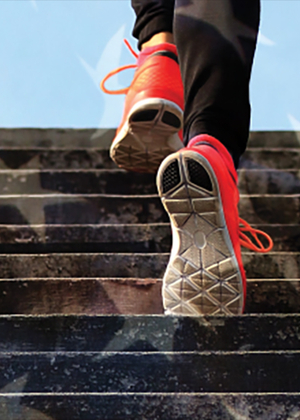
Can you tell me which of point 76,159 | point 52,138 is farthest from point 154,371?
point 52,138

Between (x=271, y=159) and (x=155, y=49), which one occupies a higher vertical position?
(x=155, y=49)

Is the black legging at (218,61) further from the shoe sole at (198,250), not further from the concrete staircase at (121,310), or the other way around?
the concrete staircase at (121,310)

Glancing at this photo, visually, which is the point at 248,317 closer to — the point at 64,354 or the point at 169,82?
the point at 64,354

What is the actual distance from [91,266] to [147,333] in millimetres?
520

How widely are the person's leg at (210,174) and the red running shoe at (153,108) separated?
0.56 m

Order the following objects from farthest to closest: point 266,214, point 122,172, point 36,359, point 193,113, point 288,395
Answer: point 122,172 < point 266,214 < point 193,113 < point 36,359 < point 288,395

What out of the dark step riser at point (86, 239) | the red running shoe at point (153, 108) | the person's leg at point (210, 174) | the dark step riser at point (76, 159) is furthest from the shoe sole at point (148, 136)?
the person's leg at point (210, 174)

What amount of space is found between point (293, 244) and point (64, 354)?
3.49 ft

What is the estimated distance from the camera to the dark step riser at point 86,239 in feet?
6.36

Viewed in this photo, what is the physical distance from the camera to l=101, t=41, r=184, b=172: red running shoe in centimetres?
194

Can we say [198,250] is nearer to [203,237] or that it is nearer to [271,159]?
[203,237]

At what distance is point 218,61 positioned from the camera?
1.33 meters

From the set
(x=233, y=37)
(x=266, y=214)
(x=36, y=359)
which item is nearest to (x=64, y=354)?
(x=36, y=359)

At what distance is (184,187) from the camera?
4.30 ft
